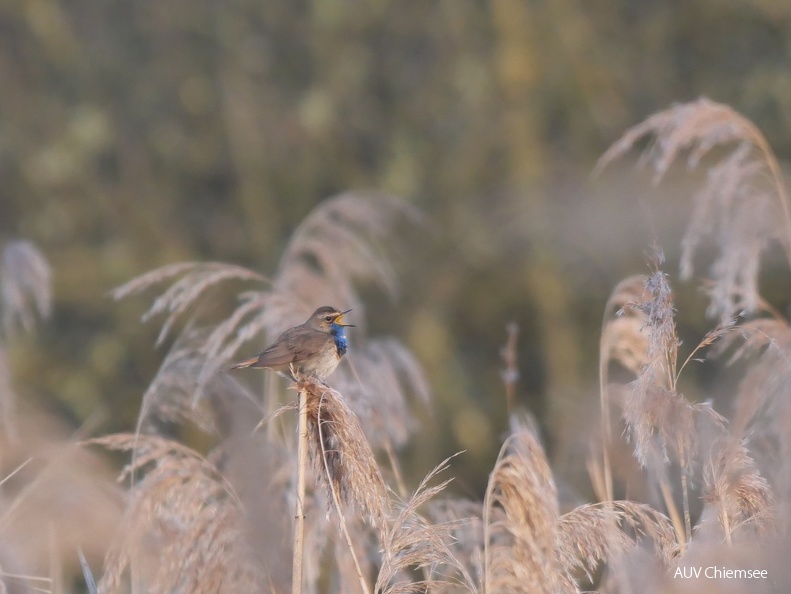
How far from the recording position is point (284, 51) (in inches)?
449

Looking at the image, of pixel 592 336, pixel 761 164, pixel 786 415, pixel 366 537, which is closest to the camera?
pixel 786 415

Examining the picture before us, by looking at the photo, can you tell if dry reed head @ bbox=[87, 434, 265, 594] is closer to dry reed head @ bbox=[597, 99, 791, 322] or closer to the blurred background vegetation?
dry reed head @ bbox=[597, 99, 791, 322]

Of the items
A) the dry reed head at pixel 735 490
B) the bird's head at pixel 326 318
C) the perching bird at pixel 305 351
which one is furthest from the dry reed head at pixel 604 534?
the bird's head at pixel 326 318

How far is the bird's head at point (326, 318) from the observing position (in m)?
4.19

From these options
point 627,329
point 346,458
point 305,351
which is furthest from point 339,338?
point 346,458

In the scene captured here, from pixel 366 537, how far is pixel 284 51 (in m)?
8.54

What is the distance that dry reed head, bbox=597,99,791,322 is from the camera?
377 cm

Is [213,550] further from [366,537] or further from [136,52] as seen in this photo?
[136,52]

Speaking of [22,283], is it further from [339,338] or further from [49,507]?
[49,507]

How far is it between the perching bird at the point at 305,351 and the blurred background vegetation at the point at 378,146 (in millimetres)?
5066

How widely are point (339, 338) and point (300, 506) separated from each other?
1474 mm

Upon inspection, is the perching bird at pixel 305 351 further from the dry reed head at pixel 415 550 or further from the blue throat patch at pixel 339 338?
the dry reed head at pixel 415 550

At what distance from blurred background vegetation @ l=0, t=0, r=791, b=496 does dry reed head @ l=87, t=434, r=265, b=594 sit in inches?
242

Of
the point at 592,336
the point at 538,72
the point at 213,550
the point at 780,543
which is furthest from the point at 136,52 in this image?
the point at 780,543
